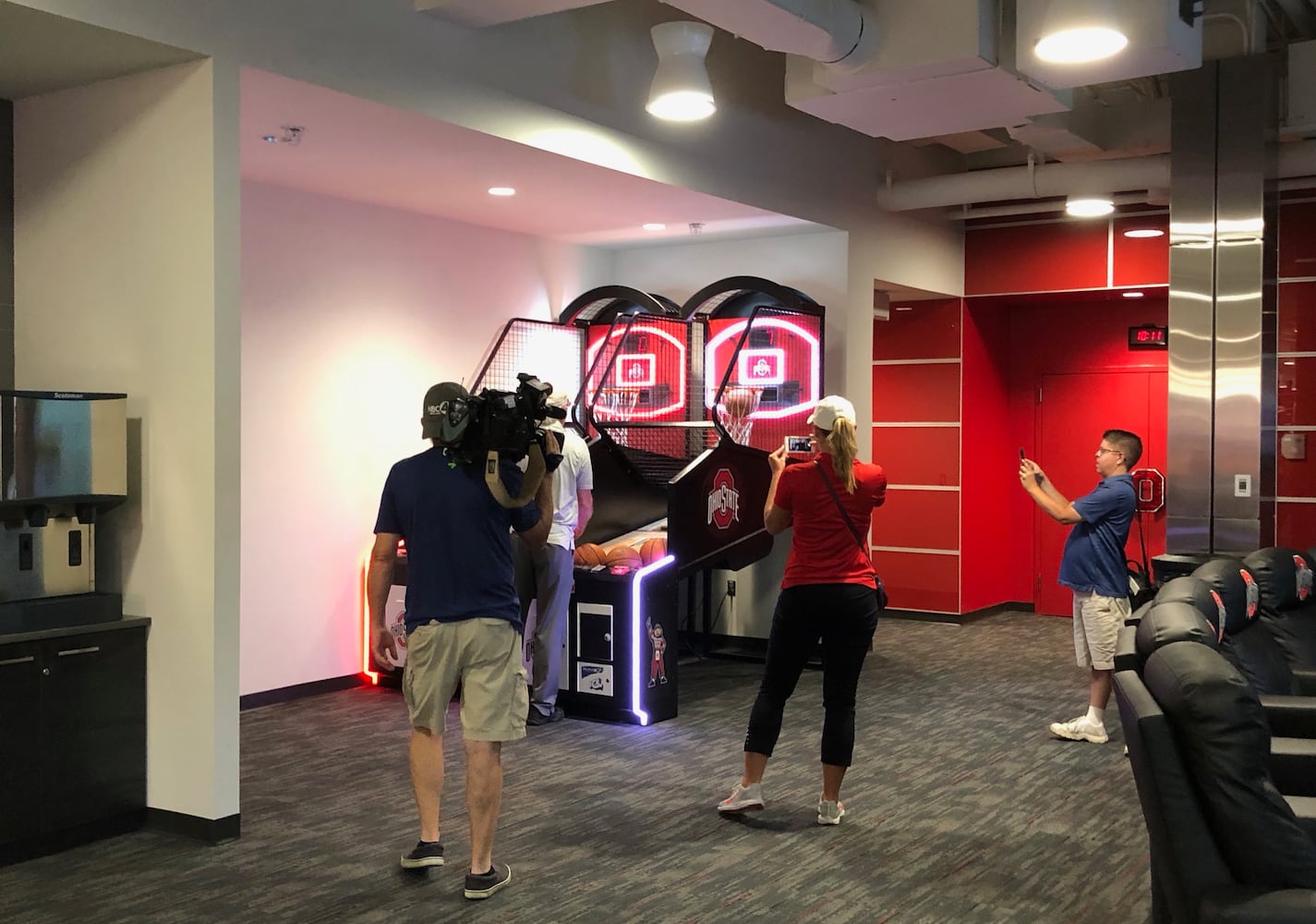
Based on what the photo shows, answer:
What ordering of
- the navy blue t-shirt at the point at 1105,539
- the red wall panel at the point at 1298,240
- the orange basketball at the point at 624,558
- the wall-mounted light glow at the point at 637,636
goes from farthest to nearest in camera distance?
the red wall panel at the point at 1298,240 < the orange basketball at the point at 624,558 < the wall-mounted light glow at the point at 637,636 < the navy blue t-shirt at the point at 1105,539

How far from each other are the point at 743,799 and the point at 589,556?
7.15 ft

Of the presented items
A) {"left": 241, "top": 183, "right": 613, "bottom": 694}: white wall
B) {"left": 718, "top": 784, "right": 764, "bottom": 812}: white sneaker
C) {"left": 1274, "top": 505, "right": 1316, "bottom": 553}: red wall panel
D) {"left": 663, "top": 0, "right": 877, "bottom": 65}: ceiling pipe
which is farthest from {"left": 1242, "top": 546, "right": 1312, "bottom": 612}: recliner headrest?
{"left": 241, "top": 183, "right": 613, "bottom": 694}: white wall

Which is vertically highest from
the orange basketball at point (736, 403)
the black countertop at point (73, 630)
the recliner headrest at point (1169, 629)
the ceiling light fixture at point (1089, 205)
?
the ceiling light fixture at point (1089, 205)

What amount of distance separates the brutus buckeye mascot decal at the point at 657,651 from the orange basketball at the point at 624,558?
365 mm

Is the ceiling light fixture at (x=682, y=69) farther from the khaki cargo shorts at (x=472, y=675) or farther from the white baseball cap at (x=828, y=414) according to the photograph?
the khaki cargo shorts at (x=472, y=675)

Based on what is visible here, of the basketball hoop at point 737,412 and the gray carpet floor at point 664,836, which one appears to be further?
the basketball hoop at point 737,412

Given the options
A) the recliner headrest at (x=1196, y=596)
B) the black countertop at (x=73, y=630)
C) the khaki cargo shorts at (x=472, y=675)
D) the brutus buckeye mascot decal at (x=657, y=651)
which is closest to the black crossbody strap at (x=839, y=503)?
the recliner headrest at (x=1196, y=596)

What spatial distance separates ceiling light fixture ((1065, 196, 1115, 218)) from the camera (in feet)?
28.3

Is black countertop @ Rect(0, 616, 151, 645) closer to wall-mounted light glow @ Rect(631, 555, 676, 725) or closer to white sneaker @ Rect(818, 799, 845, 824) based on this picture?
wall-mounted light glow @ Rect(631, 555, 676, 725)

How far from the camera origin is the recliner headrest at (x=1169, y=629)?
3.35 m

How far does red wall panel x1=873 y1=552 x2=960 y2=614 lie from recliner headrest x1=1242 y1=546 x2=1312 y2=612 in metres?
4.89

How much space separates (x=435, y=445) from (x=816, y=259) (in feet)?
16.2

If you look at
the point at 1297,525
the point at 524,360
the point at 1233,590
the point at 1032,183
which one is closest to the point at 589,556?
the point at 524,360

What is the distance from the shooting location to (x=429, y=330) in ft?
26.1
